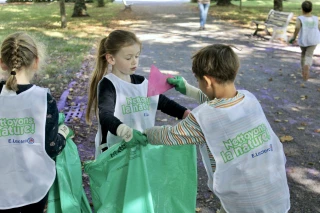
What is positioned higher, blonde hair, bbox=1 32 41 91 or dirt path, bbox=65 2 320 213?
blonde hair, bbox=1 32 41 91

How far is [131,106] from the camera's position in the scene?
253 cm

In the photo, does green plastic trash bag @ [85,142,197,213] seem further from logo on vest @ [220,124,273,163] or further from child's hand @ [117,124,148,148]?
logo on vest @ [220,124,273,163]

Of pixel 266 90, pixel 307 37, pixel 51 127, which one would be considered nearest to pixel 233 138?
pixel 51 127

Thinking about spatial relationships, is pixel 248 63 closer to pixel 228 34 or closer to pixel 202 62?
pixel 228 34

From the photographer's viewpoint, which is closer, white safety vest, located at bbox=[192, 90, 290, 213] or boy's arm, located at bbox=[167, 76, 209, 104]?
white safety vest, located at bbox=[192, 90, 290, 213]

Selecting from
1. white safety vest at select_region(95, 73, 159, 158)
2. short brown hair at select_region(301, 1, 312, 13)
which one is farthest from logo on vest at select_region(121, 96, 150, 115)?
short brown hair at select_region(301, 1, 312, 13)

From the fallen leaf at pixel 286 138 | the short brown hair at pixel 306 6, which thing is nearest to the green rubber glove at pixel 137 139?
the fallen leaf at pixel 286 138

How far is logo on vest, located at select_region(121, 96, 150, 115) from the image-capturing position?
252cm

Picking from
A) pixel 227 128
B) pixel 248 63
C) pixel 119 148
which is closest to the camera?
pixel 227 128

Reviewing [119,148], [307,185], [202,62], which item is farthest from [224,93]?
[307,185]

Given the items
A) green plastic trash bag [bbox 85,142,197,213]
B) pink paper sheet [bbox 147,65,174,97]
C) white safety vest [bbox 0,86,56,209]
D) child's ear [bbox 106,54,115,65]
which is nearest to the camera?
white safety vest [bbox 0,86,56,209]

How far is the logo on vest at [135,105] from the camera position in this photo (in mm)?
2518

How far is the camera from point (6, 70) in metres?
2.20

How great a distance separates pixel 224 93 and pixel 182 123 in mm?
267
